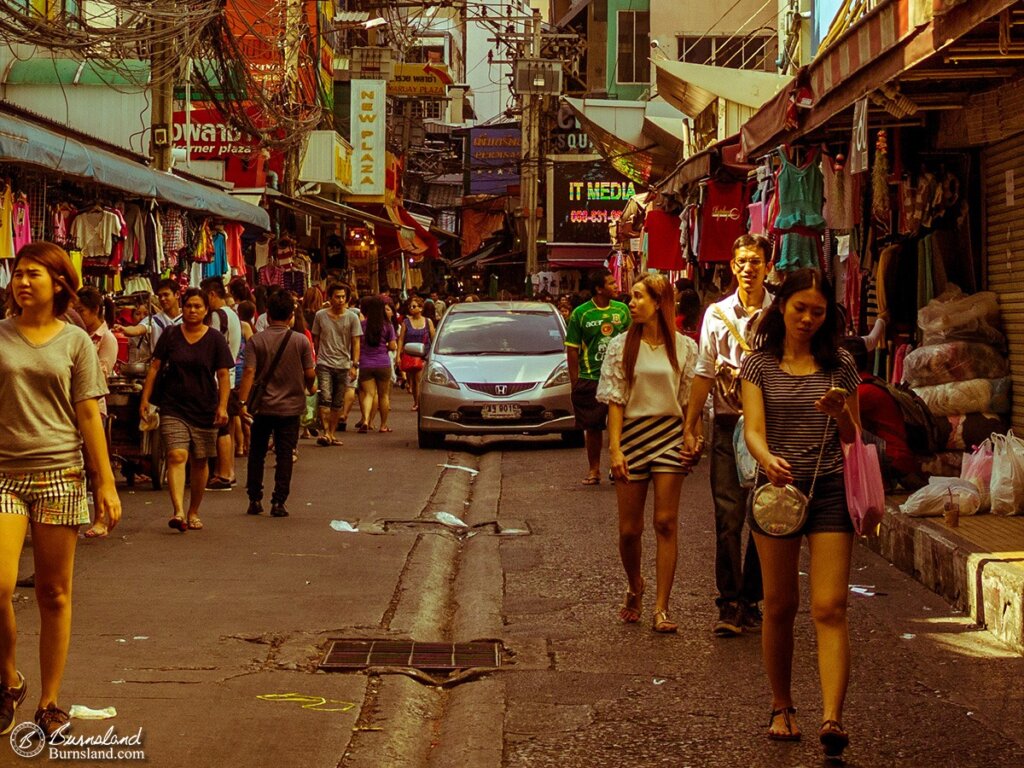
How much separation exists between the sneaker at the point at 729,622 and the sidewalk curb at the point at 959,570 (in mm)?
1356

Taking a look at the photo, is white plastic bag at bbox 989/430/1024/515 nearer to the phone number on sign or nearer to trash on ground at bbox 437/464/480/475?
trash on ground at bbox 437/464/480/475

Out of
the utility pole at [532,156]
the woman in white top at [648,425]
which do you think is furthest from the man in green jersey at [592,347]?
the utility pole at [532,156]

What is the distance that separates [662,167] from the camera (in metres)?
36.5

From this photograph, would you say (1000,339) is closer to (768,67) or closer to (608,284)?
(608,284)

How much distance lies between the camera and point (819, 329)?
241 inches

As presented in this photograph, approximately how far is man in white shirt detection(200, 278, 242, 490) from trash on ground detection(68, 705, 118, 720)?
28.0ft

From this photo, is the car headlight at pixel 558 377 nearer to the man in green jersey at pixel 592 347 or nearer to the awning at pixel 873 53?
the man in green jersey at pixel 592 347

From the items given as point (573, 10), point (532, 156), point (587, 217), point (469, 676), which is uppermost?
point (573, 10)

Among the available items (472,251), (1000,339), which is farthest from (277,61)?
(472,251)

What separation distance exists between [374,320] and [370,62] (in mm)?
23263

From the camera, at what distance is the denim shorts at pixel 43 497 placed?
5.74m

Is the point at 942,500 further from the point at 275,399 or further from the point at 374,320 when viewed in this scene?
the point at 374,320

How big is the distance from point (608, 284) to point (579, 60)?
139ft

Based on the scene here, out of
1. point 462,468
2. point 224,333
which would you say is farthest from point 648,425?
point 462,468
